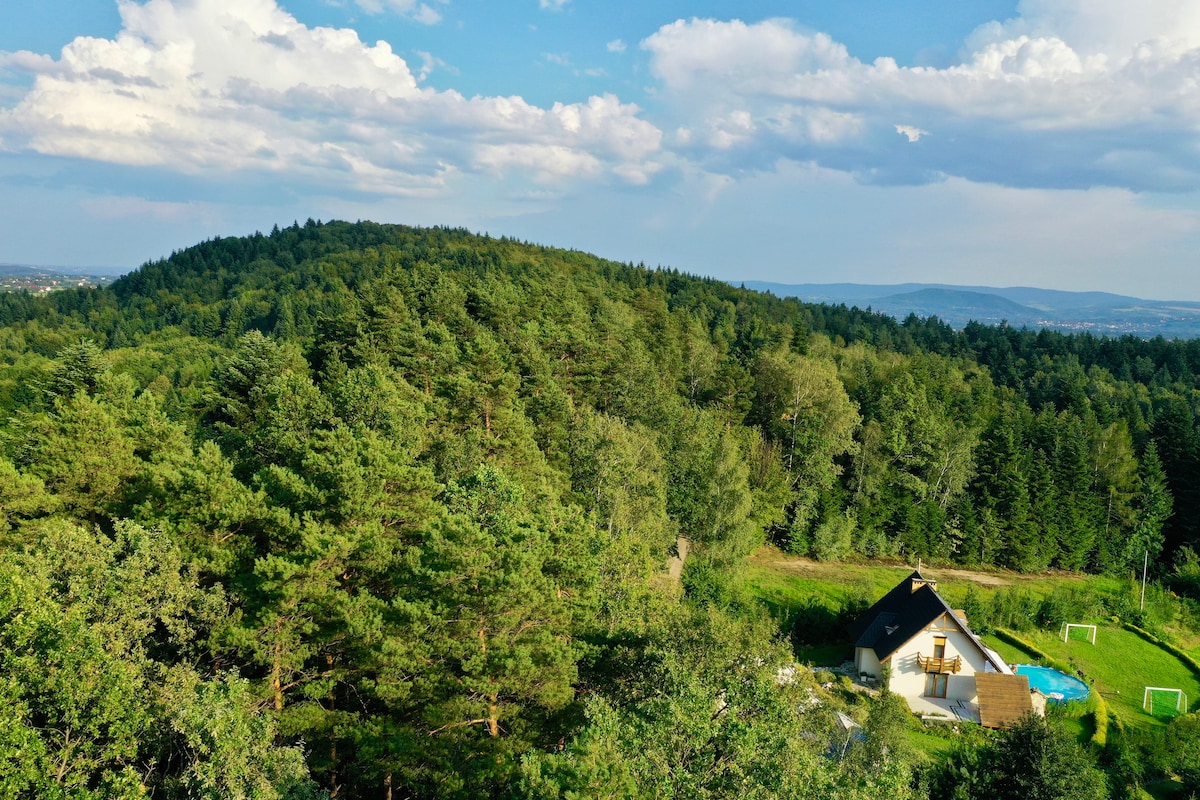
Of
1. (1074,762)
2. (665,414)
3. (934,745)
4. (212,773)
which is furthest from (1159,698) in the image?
(212,773)

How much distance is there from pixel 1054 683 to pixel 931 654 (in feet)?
23.7

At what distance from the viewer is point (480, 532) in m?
16.3

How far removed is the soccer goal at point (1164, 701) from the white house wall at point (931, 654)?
27.5 ft

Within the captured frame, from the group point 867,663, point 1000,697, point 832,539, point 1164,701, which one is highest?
point 832,539

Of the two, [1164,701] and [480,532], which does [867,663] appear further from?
[480,532]

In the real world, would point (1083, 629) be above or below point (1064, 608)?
below

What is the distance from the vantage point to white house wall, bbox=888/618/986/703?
3166cm

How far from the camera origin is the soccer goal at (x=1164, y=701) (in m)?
32.1

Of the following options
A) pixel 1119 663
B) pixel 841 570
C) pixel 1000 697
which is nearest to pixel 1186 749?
pixel 1000 697

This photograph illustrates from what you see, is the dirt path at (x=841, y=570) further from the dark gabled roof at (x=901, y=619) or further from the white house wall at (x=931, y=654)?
the white house wall at (x=931, y=654)

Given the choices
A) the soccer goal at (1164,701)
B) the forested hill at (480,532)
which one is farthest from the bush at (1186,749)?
the forested hill at (480,532)

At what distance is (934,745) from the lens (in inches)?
1061

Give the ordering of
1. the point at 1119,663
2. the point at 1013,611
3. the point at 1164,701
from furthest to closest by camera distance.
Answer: the point at 1013,611
the point at 1119,663
the point at 1164,701

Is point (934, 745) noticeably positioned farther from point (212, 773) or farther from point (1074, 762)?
point (212, 773)
